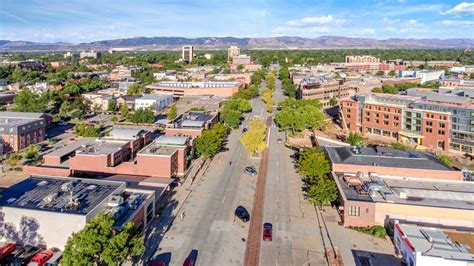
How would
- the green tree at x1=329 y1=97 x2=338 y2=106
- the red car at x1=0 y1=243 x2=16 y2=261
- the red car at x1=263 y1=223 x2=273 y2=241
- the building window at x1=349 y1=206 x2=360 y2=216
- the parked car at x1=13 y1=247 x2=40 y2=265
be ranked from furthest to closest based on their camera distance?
1. the green tree at x1=329 y1=97 x2=338 y2=106
2. the building window at x1=349 y1=206 x2=360 y2=216
3. the red car at x1=263 y1=223 x2=273 y2=241
4. the red car at x1=0 y1=243 x2=16 y2=261
5. the parked car at x1=13 y1=247 x2=40 y2=265

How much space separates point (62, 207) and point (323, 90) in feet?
179

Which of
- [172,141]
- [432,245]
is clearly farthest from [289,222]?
[172,141]

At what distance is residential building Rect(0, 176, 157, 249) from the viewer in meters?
18.4

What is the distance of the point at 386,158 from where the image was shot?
28.2m

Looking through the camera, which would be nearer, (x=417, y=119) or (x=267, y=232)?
(x=267, y=232)

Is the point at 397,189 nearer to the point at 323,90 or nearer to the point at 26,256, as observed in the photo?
the point at 26,256

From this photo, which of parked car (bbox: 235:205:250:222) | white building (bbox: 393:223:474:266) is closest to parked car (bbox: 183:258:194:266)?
parked car (bbox: 235:205:250:222)

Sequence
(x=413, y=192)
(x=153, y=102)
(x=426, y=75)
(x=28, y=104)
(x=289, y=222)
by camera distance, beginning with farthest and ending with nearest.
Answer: (x=426, y=75)
(x=153, y=102)
(x=28, y=104)
(x=413, y=192)
(x=289, y=222)

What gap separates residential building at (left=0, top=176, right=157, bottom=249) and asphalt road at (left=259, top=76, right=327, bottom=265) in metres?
7.47

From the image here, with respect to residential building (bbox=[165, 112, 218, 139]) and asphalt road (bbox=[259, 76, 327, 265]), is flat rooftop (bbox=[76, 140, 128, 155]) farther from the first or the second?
asphalt road (bbox=[259, 76, 327, 265])

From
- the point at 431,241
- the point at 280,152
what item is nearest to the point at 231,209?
the point at 431,241

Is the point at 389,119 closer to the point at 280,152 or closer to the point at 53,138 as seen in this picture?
the point at 280,152

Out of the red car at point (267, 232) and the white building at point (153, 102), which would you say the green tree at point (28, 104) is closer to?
the white building at point (153, 102)

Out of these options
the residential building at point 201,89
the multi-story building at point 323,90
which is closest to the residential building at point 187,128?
the multi-story building at point 323,90
